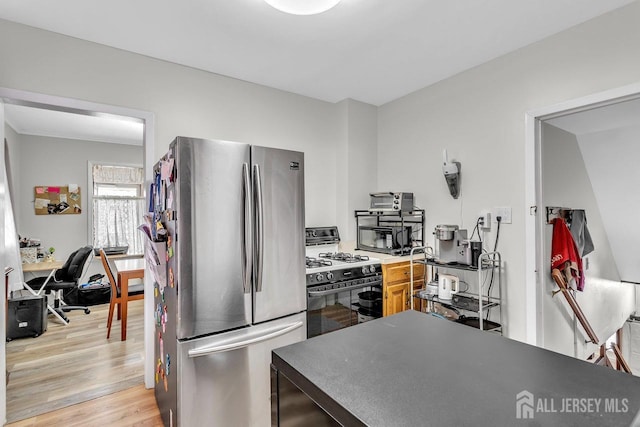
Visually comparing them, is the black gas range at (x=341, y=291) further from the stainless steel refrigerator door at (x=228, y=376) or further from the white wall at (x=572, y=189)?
the white wall at (x=572, y=189)

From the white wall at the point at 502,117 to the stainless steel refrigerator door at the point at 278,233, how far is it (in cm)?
153

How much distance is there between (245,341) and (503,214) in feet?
6.84

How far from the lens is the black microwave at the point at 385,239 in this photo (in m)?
3.09

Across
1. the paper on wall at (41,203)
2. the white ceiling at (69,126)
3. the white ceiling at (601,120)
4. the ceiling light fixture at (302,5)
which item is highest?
the white ceiling at (69,126)

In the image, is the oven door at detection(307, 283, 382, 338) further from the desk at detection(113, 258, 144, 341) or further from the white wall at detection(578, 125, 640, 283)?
the white wall at detection(578, 125, 640, 283)

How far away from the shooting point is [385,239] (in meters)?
3.20

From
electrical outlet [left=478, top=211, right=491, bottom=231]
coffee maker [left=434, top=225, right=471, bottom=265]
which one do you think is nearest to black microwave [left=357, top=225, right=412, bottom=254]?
coffee maker [left=434, top=225, right=471, bottom=265]

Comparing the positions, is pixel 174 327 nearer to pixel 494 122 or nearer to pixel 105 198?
pixel 494 122

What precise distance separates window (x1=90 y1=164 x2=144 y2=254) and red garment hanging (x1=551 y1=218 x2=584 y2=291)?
5.53 meters

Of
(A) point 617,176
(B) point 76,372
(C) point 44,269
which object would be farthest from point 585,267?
(C) point 44,269

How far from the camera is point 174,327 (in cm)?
173

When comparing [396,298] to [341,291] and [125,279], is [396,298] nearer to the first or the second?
[341,291]

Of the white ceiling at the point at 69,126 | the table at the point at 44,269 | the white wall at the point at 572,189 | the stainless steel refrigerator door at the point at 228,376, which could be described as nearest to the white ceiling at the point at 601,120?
the white wall at the point at 572,189

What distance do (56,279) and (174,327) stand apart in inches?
141
